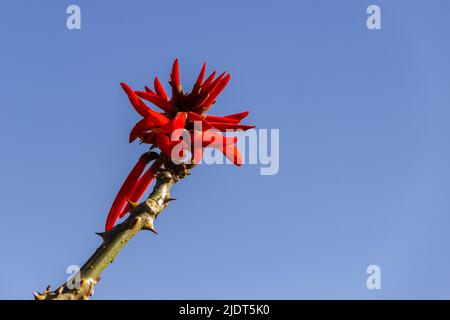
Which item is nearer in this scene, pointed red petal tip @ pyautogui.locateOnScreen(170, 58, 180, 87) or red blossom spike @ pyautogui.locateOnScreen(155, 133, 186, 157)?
red blossom spike @ pyautogui.locateOnScreen(155, 133, 186, 157)

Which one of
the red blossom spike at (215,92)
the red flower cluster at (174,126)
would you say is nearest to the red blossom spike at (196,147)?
the red flower cluster at (174,126)

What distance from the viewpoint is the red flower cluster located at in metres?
2.90

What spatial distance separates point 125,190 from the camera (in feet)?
9.63

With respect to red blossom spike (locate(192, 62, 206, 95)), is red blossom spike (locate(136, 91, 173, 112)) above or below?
below

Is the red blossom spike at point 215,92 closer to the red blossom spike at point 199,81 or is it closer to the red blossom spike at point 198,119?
the red blossom spike at point 199,81

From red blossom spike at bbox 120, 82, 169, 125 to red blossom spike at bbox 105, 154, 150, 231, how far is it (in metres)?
0.21

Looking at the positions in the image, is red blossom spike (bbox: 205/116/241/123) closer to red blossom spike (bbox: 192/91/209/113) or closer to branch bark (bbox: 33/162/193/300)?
red blossom spike (bbox: 192/91/209/113)

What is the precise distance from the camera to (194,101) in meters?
3.15

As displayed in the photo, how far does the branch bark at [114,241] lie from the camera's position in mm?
2213

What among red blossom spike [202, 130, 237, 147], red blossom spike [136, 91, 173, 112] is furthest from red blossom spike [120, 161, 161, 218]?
red blossom spike [136, 91, 173, 112]
